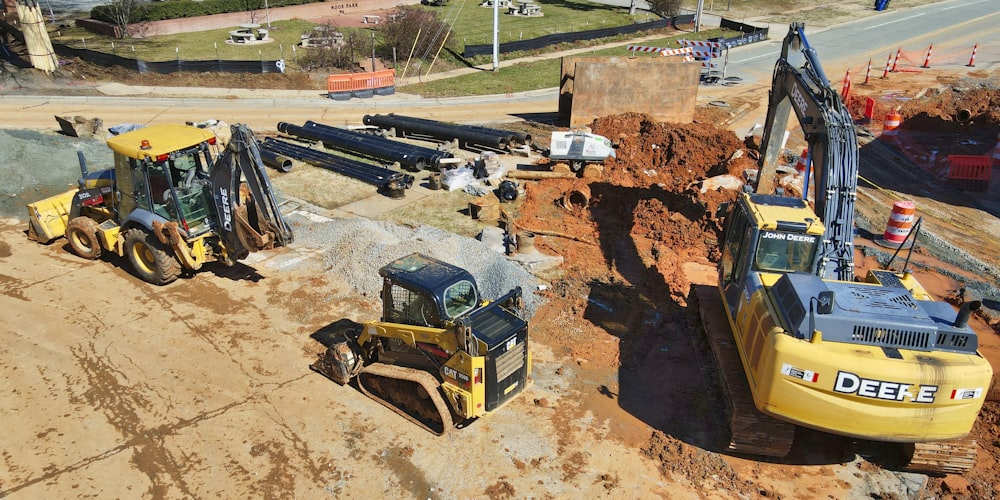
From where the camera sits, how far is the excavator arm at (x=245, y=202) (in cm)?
1205

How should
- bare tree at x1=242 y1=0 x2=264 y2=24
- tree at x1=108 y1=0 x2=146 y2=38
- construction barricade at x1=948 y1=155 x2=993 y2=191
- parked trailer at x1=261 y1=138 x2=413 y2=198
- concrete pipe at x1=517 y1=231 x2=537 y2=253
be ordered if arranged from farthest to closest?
bare tree at x1=242 y1=0 x2=264 y2=24 → tree at x1=108 y1=0 x2=146 y2=38 → construction barricade at x1=948 y1=155 x2=993 y2=191 → parked trailer at x1=261 y1=138 x2=413 y2=198 → concrete pipe at x1=517 y1=231 x2=537 y2=253

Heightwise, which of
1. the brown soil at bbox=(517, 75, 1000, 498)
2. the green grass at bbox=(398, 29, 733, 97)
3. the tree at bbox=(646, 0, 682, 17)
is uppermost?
the tree at bbox=(646, 0, 682, 17)

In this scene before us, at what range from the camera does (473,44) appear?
39.2 metres

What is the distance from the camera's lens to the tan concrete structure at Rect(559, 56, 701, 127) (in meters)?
24.0

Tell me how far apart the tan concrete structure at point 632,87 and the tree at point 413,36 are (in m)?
12.8

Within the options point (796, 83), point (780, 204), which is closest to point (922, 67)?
point (796, 83)

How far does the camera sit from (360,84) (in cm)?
3017

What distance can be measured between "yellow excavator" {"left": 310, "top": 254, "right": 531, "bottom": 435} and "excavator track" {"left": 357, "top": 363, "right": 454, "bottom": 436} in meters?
0.01

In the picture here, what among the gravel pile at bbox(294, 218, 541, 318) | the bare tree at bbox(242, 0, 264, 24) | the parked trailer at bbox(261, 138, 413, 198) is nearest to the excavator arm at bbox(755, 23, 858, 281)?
the gravel pile at bbox(294, 218, 541, 318)

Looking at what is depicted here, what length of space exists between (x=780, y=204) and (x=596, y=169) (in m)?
8.90

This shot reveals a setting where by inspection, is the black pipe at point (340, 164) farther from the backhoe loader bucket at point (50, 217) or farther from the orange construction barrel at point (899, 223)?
the orange construction barrel at point (899, 223)

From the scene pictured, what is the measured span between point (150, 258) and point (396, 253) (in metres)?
4.90

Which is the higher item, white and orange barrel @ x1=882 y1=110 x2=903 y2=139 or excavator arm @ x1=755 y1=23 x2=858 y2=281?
excavator arm @ x1=755 y1=23 x2=858 y2=281

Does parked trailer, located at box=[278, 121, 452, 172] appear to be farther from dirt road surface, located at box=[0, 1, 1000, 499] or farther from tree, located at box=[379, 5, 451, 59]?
tree, located at box=[379, 5, 451, 59]
